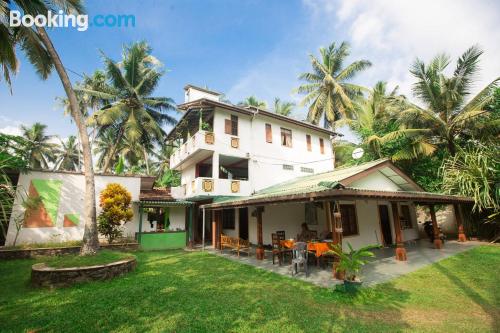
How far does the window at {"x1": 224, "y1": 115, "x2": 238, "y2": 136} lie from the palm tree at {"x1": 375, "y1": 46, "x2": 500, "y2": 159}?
35.8ft

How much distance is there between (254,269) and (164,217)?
10577 mm

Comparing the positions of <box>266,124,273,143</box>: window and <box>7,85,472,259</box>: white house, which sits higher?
<box>266,124,273,143</box>: window

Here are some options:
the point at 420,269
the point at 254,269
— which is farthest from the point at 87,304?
the point at 420,269

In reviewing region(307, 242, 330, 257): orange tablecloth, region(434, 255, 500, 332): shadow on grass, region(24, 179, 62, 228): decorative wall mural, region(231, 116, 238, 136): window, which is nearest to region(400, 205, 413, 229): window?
region(434, 255, 500, 332): shadow on grass

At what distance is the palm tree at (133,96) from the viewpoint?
65.7 feet

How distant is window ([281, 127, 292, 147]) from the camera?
18.0 meters

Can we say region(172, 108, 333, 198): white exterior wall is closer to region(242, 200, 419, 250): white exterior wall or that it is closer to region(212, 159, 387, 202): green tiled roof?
region(212, 159, 387, 202): green tiled roof

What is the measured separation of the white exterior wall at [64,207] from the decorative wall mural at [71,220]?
0.15 meters

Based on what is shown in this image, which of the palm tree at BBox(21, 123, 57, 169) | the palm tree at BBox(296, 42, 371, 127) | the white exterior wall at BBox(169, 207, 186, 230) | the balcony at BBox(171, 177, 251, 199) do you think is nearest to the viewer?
the balcony at BBox(171, 177, 251, 199)

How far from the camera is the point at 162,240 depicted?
599 inches

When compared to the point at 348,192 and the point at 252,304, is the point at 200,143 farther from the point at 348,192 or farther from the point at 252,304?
the point at 252,304

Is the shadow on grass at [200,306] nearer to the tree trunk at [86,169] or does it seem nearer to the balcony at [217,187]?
the tree trunk at [86,169]

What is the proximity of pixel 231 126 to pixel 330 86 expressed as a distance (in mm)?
13992

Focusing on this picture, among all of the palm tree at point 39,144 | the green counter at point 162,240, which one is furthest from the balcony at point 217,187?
the palm tree at point 39,144
